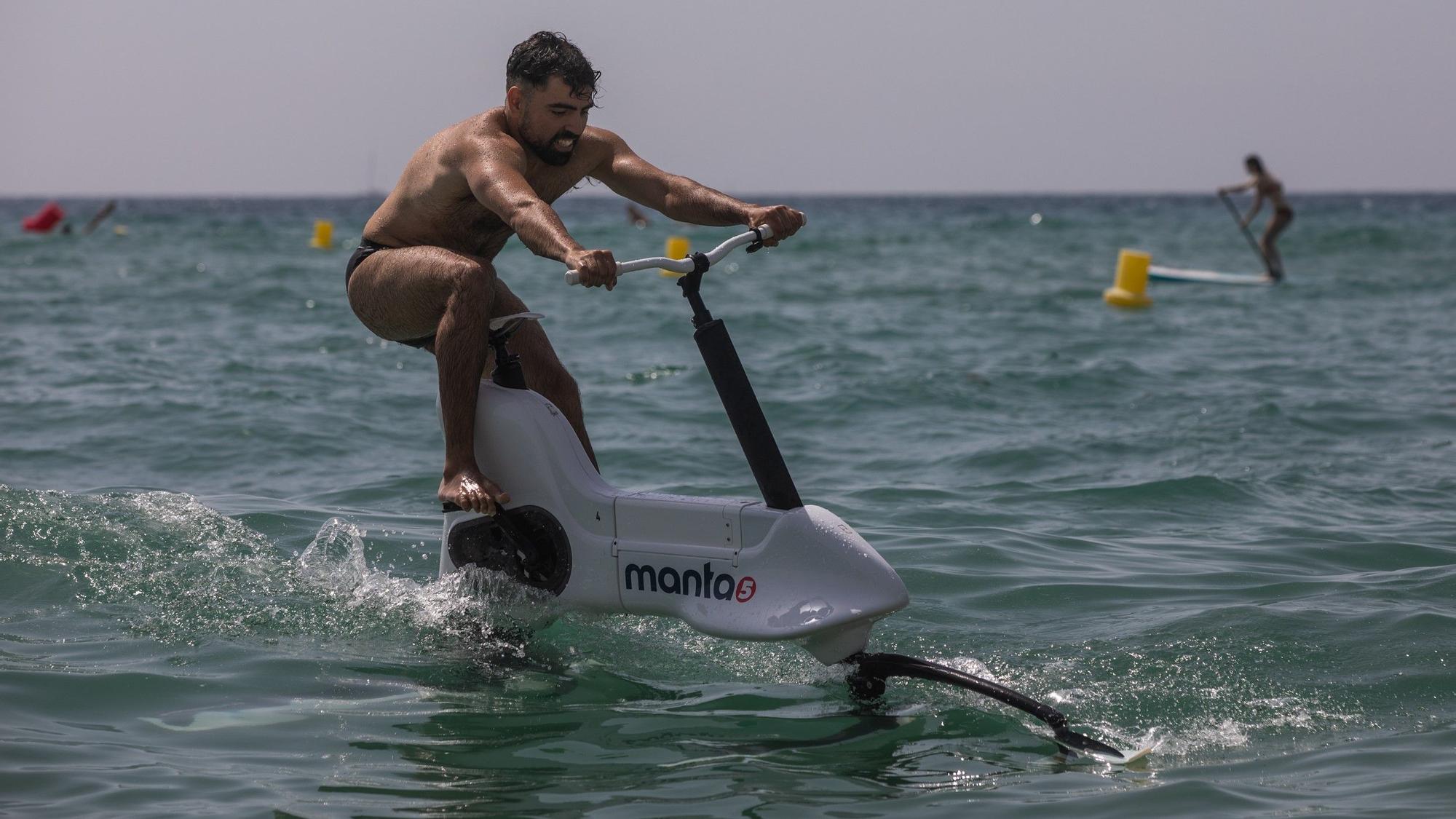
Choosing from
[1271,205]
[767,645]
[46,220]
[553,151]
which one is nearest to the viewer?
[553,151]

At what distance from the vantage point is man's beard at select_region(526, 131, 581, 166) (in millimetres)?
4676

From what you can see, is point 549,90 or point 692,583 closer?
point 692,583

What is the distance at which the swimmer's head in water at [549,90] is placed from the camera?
179 inches

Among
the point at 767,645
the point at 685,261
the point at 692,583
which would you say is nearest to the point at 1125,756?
the point at 692,583

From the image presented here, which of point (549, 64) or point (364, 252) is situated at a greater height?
point (549, 64)

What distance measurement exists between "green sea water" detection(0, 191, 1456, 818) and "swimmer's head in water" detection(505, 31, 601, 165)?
1.43 metres

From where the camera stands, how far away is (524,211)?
13.9 ft

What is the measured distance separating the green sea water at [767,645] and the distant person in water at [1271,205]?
902 cm

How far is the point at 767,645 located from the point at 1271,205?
835 inches

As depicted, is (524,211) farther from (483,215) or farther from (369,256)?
(369,256)

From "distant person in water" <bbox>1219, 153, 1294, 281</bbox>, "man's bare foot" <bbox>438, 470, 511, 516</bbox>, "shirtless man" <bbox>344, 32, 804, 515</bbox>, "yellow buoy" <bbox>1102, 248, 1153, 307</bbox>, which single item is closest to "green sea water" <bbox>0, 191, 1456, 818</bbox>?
"man's bare foot" <bbox>438, 470, 511, 516</bbox>

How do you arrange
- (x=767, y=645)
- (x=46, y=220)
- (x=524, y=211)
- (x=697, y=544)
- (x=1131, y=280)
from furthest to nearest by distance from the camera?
(x=46, y=220), (x=1131, y=280), (x=767, y=645), (x=697, y=544), (x=524, y=211)

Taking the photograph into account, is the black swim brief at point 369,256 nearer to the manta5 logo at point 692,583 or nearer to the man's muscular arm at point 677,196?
the man's muscular arm at point 677,196

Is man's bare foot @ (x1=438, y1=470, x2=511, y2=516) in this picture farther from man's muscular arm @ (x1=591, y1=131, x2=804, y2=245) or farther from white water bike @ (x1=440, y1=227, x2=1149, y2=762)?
man's muscular arm @ (x1=591, y1=131, x2=804, y2=245)
